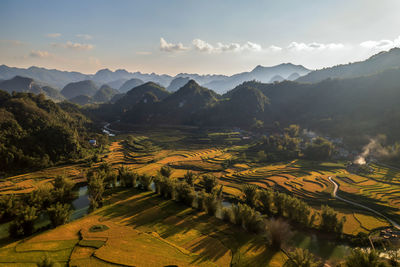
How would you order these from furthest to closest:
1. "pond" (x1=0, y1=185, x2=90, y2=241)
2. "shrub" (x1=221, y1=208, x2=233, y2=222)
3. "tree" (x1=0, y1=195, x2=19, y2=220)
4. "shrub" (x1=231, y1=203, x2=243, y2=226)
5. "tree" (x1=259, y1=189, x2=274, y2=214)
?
"tree" (x1=259, y1=189, x2=274, y2=214)
"shrub" (x1=221, y1=208, x2=233, y2=222)
"tree" (x1=0, y1=195, x2=19, y2=220)
"shrub" (x1=231, y1=203, x2=243, y2=226)
"pond" (x1=0, y1=185, x2=90, y2=241)

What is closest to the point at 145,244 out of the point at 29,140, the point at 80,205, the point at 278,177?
the point at 80,205

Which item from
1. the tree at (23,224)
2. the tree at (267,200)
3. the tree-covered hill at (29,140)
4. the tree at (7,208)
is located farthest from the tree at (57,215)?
the tree-covered hill at (29,140)

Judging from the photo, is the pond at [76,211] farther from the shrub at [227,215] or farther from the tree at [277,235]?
the tree at [277,235]

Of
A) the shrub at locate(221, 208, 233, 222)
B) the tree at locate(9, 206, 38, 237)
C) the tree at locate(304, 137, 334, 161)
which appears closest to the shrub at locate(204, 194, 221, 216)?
the shrub at locate(221, 208, 233, 222)

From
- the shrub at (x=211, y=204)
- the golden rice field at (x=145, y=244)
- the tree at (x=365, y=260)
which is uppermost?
the tree at (x=365, y=260)

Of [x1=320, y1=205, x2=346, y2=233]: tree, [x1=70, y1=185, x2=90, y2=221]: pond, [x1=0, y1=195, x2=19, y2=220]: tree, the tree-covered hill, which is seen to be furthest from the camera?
the tree-covered hill

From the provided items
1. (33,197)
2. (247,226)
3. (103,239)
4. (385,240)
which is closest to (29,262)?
(103,239)

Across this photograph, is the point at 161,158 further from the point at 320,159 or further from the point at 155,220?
the point at 320,159

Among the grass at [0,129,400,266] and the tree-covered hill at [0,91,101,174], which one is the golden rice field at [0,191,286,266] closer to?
the grass at [0,129,400,266]

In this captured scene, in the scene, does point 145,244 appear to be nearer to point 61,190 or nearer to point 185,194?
point 185,194
